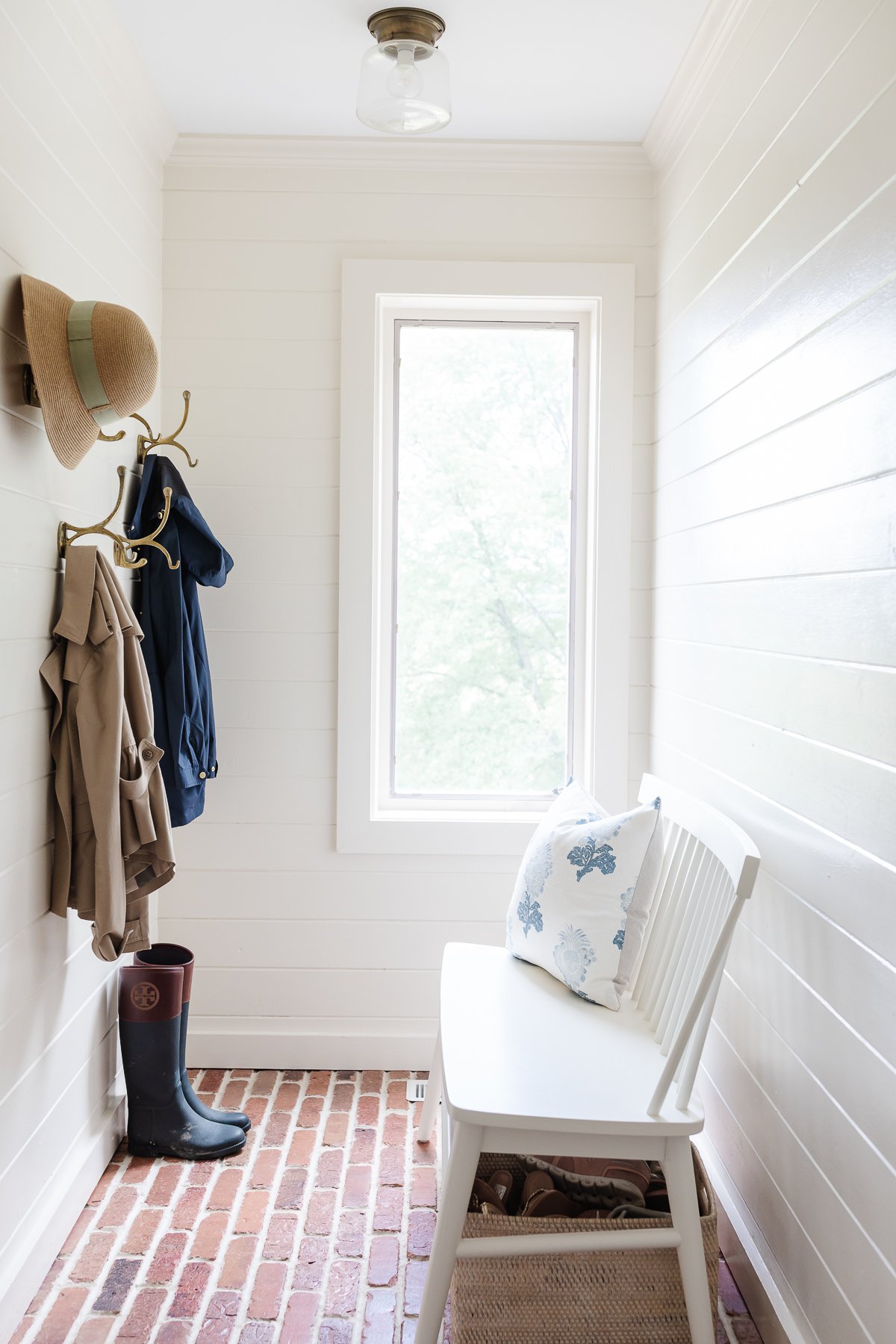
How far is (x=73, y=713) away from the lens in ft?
6.34

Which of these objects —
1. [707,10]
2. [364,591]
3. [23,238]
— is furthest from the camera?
[364,591]

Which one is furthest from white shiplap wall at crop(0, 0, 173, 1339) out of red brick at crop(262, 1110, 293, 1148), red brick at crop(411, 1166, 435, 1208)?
red brick at crop(411, 1166, 435, 1208)

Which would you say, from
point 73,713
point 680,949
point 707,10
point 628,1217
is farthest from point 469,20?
point 628,1217

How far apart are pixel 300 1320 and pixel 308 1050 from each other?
100 cm

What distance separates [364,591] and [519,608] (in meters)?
0.46

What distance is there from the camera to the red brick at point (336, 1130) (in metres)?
2.37

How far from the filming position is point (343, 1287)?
186 centimetres

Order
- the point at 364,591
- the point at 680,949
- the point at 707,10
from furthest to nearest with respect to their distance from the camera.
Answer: the point at 364,591 < the point at 707,10 < the point at 680,949

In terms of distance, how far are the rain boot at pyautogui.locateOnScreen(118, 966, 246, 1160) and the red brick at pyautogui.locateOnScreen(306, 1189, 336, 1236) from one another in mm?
276

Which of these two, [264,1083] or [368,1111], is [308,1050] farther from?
[368,1111]

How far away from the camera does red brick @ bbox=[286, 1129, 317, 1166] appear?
228 centimetres

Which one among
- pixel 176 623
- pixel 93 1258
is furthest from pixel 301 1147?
pixel 176 623

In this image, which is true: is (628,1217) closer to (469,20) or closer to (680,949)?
(680,949)

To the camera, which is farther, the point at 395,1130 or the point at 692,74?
the point at 395,1130
